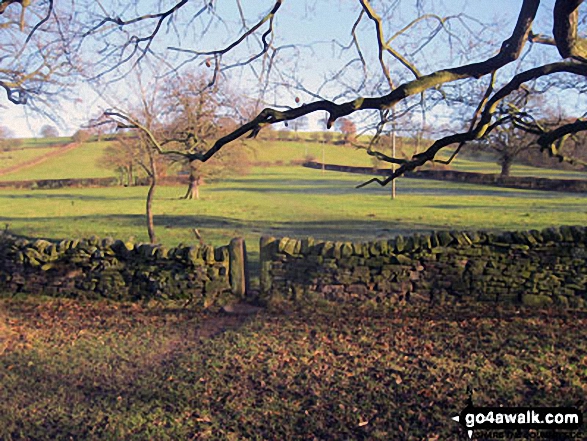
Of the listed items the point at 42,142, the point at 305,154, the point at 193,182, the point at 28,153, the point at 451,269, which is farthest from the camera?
the point at 42,142

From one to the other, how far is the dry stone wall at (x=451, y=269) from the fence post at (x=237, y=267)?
0.72 metres

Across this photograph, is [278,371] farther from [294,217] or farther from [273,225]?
[294,217]

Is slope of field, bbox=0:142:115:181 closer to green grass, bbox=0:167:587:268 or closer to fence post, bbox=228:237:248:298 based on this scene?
green grass, bbox=0:167:587:268

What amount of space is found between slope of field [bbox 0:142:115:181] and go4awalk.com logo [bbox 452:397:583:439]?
58.9 m

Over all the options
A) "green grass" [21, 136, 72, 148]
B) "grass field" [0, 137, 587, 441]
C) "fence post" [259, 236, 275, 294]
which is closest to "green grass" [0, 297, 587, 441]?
"grass field" [0, 137, 587, 441]

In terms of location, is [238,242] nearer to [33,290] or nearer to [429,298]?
[429,298]

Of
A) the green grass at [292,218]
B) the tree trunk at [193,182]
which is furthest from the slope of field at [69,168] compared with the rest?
the green grass at [292,218]

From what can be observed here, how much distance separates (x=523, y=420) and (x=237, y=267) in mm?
4796

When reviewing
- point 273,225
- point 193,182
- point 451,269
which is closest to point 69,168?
point 193,182

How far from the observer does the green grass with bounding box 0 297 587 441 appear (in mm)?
4223

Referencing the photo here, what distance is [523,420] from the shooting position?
4141mm

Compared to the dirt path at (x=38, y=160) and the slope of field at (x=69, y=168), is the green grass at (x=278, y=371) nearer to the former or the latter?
the slope of field at (x=69, y=168)

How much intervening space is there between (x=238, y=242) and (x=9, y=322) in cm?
353

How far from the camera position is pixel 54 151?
7894cm
